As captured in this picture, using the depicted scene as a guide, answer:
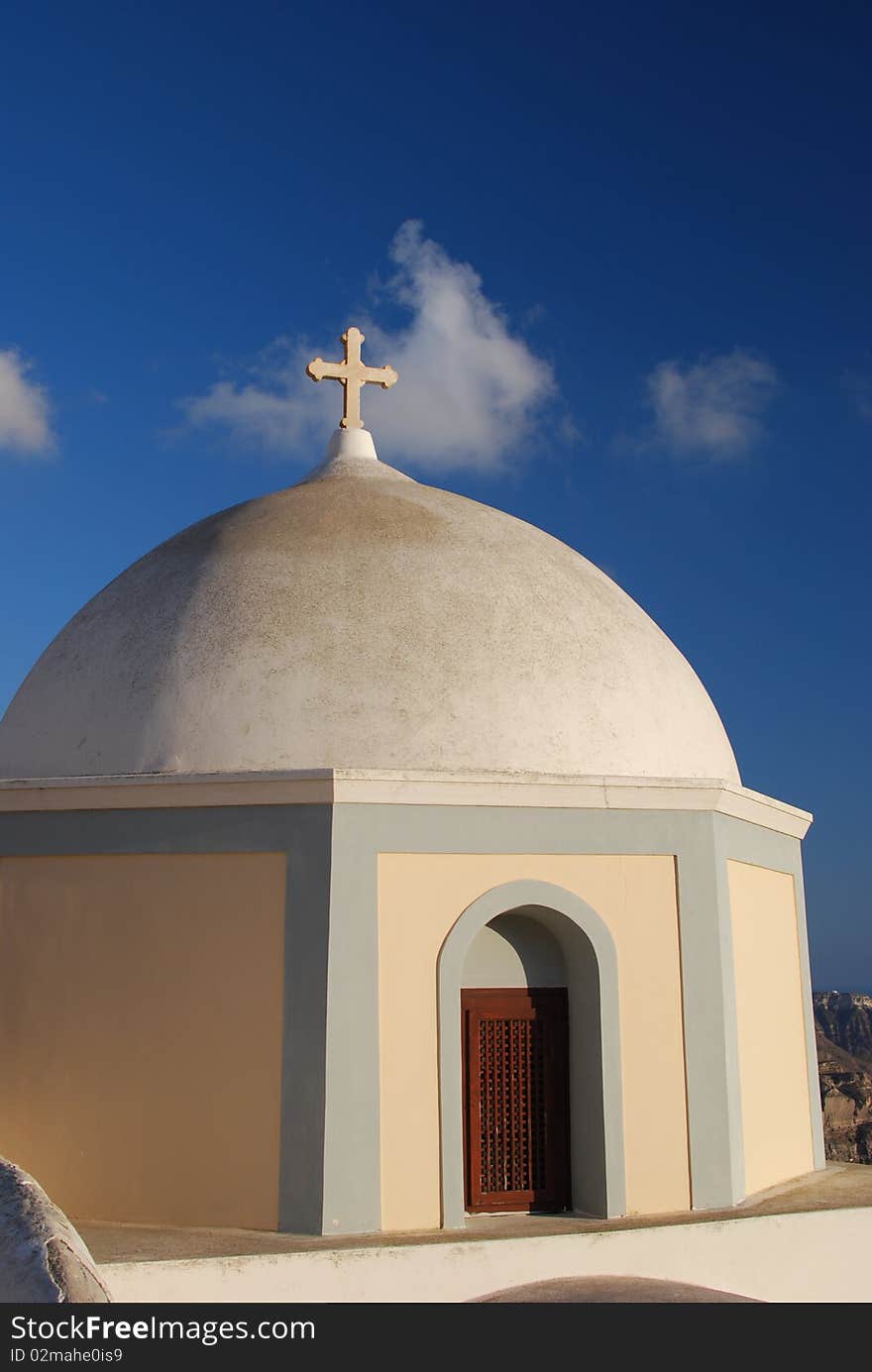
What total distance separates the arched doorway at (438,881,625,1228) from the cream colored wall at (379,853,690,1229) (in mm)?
68

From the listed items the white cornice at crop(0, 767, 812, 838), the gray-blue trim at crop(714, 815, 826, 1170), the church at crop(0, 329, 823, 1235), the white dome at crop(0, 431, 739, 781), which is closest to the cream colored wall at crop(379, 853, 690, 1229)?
the church at crop(0, 329, 823, 1235)

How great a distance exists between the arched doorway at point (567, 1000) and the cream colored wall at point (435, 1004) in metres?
0.07

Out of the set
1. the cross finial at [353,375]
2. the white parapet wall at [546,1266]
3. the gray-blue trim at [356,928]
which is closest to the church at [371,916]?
the gray-blue trim at [356,928]

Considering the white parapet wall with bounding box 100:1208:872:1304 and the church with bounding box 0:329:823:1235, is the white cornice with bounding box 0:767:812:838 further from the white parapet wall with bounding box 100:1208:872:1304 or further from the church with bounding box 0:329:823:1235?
the white parapet wall with bounding box 100:1208:872:1304

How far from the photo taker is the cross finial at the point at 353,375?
11.7 metres

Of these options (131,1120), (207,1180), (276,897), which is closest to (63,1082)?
(131,1120)

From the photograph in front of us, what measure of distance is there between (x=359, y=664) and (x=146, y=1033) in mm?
2770

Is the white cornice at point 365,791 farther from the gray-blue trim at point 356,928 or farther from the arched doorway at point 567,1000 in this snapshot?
the arched doorway at point 567,1000

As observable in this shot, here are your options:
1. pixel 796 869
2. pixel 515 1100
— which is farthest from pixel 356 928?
pixel 796 869

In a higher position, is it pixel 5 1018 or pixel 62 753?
pixel 62 753

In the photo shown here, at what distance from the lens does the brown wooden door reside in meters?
8.53
